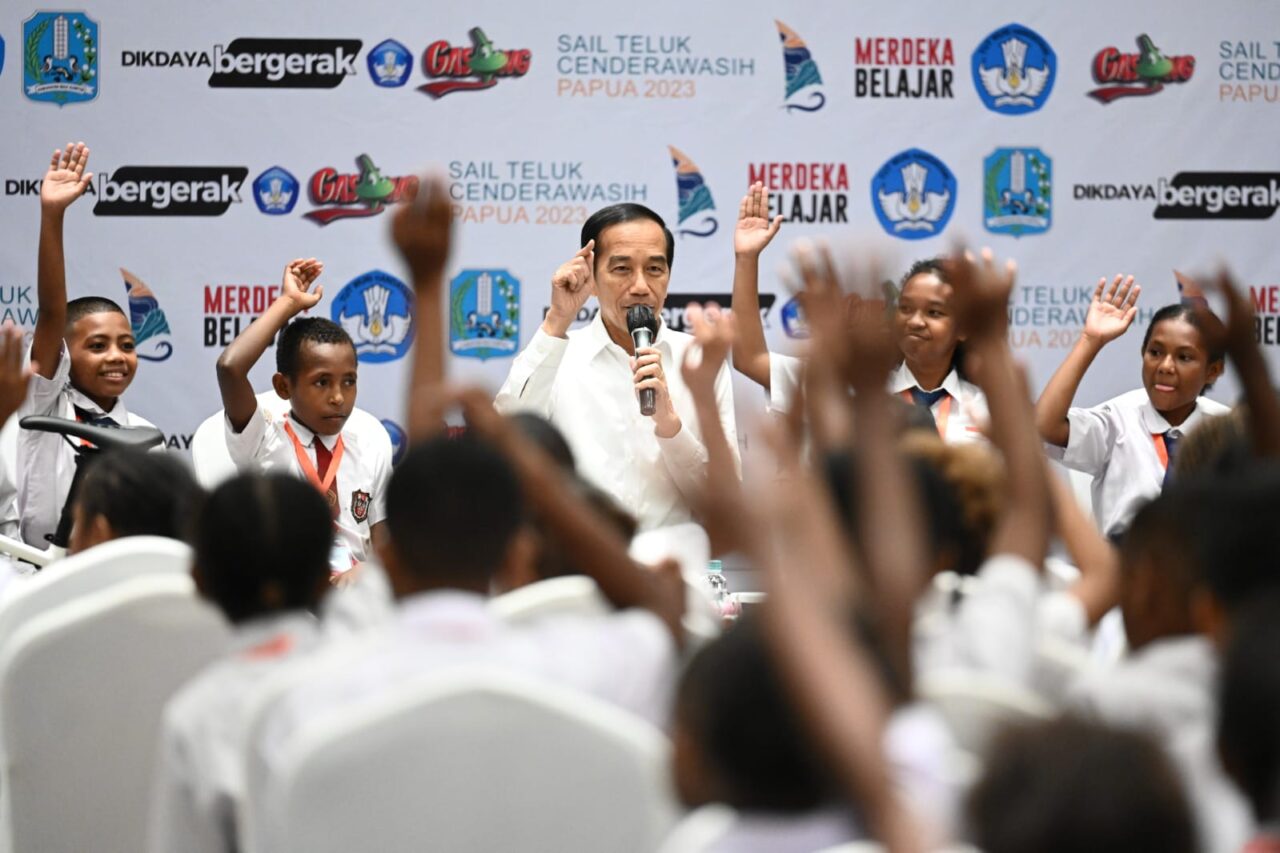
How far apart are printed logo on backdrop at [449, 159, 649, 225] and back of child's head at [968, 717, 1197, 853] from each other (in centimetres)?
471

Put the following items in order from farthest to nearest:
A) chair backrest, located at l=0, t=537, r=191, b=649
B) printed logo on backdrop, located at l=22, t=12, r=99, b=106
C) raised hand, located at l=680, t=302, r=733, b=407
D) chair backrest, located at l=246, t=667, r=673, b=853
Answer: printed logo on backdrop, located at l=22, t=12, r=99, b=106
chair backrest, located at l=0, t=537, r=191, b=649
raised hand, located at l=680, t=302, r=733, b=407
chair backrest, located at l=246, t=667, r=673, b=853

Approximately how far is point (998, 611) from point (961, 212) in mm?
4140

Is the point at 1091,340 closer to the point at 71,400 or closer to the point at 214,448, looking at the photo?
the point at 214,448

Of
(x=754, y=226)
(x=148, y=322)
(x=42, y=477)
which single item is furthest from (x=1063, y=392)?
(x=148, y=322)

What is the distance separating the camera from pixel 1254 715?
3.18ft

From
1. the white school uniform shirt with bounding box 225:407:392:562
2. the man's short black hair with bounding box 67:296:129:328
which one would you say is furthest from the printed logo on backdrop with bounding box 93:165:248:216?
the white school uniform shirt with bounding box 225:407:392:562

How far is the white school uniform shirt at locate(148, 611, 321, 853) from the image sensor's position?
1.67 m

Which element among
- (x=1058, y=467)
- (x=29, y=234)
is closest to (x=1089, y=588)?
(x=1058, y=467)

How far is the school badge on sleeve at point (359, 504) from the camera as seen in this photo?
4250 mm

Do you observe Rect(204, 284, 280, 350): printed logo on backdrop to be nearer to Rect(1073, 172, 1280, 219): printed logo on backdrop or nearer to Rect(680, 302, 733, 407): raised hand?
Rect(1073, 172, 1280, 219): printed logo on backdrop

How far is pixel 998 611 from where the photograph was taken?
5.30ft

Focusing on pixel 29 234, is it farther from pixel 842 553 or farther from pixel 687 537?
pixel 842 553

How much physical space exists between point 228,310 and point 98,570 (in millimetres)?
3503

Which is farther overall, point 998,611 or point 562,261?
point 562,261
